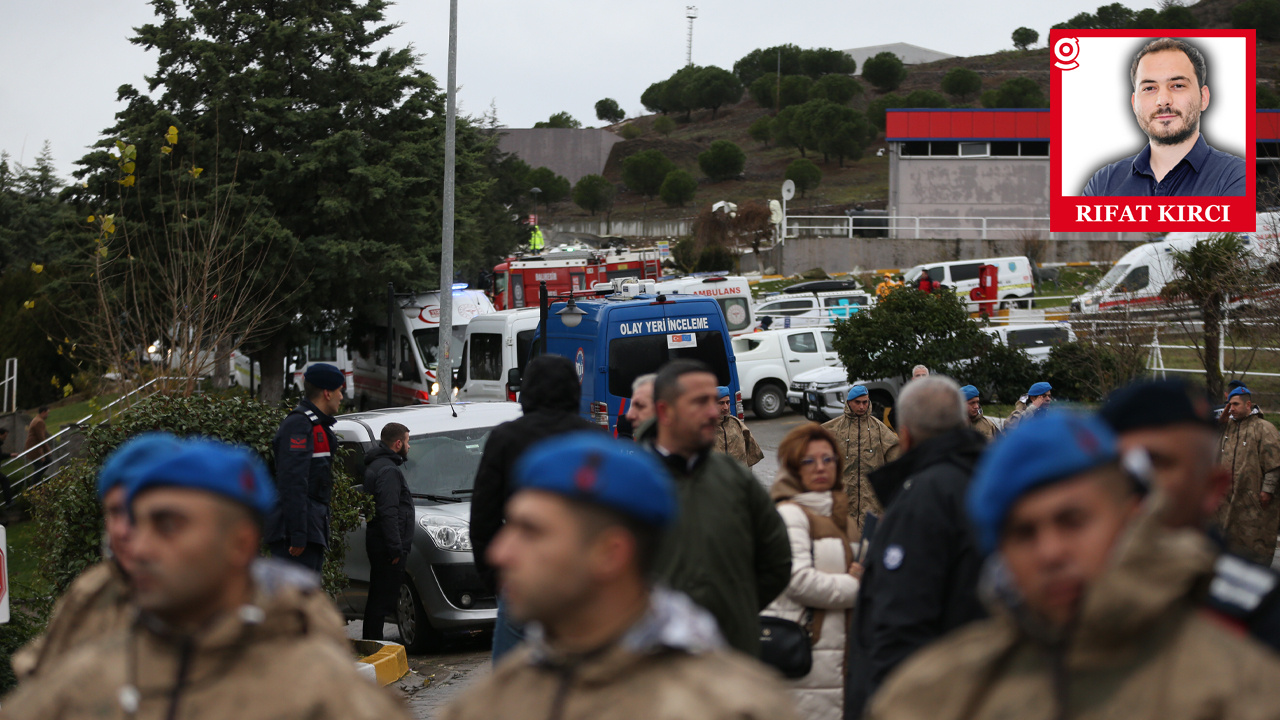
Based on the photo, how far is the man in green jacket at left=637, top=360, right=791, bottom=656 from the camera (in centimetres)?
380

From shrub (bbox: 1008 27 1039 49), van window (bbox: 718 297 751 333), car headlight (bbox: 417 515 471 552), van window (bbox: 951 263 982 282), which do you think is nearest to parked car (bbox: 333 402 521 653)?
car headlight (bbox: 417 515 471 552)

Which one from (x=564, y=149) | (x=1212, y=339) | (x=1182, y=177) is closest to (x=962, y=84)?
(x=564, y=149)

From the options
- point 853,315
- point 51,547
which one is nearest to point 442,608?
point 51,547

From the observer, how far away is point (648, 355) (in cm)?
1579

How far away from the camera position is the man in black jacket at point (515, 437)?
5.14 metres

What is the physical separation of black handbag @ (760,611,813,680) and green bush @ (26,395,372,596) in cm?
441

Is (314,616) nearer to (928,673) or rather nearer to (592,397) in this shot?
(928,673)

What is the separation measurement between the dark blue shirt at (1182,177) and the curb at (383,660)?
14.1 m

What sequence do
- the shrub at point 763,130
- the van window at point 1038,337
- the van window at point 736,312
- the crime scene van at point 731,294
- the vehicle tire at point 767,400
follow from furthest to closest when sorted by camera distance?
the shrub at point 763,130, the vehicle tire at point 767,400, the van window at point 736,312, the crime scene van at point 731,294, the van window at point 1038,337

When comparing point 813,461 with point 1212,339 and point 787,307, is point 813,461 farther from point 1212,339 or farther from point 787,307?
point 787,307

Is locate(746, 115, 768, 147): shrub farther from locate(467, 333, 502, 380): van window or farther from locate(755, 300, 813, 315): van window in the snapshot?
locate(467, 333, 502, 380): van window

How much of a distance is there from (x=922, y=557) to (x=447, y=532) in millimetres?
5906

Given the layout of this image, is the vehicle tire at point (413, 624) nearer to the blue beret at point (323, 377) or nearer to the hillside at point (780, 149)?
the blue beret at point (323, 377)

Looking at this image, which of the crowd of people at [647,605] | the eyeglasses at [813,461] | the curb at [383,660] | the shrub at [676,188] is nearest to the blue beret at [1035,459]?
the crowd of people at [647,605]
